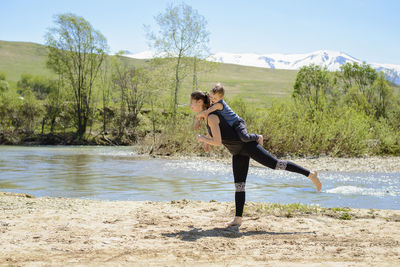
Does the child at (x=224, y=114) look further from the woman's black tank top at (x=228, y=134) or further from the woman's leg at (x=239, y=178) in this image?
the woman's leg at (x=239, y=178)

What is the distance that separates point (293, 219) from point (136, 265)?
10.8 feet

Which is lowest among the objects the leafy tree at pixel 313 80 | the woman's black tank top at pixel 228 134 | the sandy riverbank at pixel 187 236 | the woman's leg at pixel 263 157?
the sandy riverbank at pixel 187 236

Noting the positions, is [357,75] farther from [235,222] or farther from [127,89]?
[235,222]

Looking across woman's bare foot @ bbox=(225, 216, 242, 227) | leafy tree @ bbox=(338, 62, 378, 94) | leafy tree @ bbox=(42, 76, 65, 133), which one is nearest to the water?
woman's bare foot @ bbox=(225, 216, 242, 227)

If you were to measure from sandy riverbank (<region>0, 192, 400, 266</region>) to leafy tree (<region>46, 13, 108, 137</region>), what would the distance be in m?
44.8

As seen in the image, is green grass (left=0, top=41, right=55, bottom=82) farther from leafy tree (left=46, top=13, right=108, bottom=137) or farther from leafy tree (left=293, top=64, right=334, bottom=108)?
leafy tree (left=293, top=64, right=334, bottom=108)

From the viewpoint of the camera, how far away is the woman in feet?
19.5

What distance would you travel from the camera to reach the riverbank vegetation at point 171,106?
72.5 feet

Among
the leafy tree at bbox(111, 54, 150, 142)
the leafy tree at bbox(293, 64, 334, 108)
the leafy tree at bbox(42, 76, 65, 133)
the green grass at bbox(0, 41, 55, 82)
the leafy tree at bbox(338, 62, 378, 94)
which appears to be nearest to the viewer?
the leafy tree at bbox(338, 62, 378, 94)

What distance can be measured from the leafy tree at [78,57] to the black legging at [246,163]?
46146mm

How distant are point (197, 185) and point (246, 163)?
6.34 metres

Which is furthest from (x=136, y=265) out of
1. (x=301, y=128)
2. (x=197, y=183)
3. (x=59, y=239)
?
(x=301, y=128)

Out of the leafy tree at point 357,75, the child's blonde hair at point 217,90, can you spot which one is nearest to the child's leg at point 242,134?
the child's blonde hair at point 217,90

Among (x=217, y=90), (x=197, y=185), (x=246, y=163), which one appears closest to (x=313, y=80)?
(x=197, y=185)
